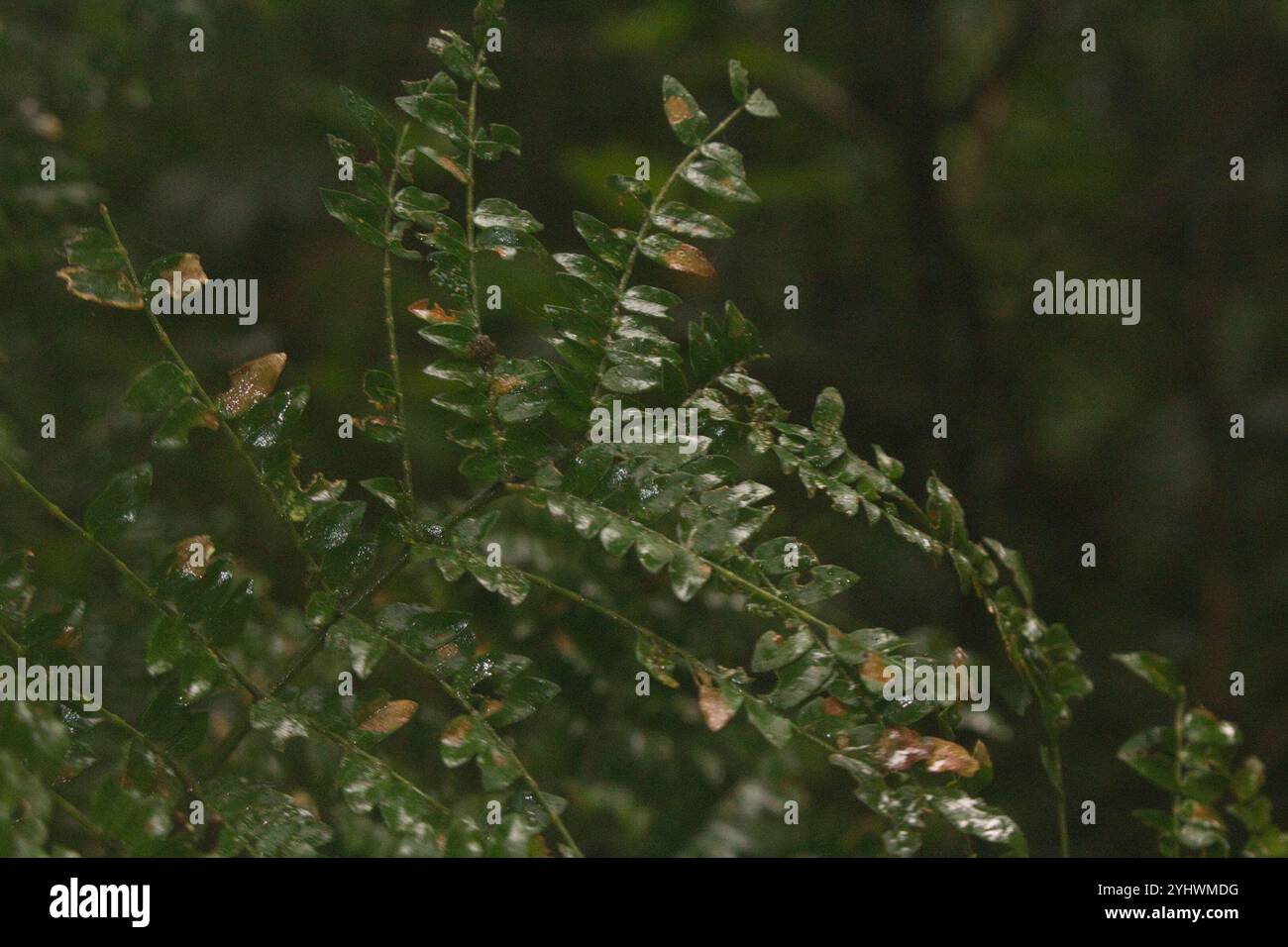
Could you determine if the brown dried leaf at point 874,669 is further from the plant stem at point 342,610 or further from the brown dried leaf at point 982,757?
the plant stem at point 342,610

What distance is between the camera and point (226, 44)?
154cm

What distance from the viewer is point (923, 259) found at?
1807 millimetres

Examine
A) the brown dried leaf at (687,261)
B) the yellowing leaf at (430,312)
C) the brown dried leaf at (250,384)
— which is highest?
the brown dried leaf at (687,261)

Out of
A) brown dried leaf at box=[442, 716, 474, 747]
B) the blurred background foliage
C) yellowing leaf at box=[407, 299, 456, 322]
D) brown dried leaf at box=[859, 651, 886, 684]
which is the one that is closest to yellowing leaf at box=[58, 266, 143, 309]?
yellowing leaf at box=[407, 299, 456, 322]

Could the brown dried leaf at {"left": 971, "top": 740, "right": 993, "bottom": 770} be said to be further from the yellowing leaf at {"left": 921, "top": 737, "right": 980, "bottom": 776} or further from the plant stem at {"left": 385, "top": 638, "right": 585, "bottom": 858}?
the plant stem at {"left": 385, "top": 638, "right": 585, "bottom": 858}

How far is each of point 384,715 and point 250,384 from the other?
6.9 inches

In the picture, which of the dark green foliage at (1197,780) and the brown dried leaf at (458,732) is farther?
the dark green foliage at (1197,780)

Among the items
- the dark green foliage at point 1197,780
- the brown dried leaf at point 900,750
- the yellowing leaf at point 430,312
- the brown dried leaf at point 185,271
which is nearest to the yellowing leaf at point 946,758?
the brown dried leaf at point 900,750

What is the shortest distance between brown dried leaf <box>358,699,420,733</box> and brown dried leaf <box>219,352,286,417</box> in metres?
0.16

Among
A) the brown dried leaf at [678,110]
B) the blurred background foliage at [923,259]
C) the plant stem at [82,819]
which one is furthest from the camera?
the blurred background foliage at [923,259]

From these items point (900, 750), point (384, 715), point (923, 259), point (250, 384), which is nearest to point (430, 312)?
point (250, 384)

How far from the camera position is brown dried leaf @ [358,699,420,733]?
0.64m

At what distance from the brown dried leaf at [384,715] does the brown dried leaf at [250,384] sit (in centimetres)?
16

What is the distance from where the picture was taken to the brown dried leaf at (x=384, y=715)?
643mm
